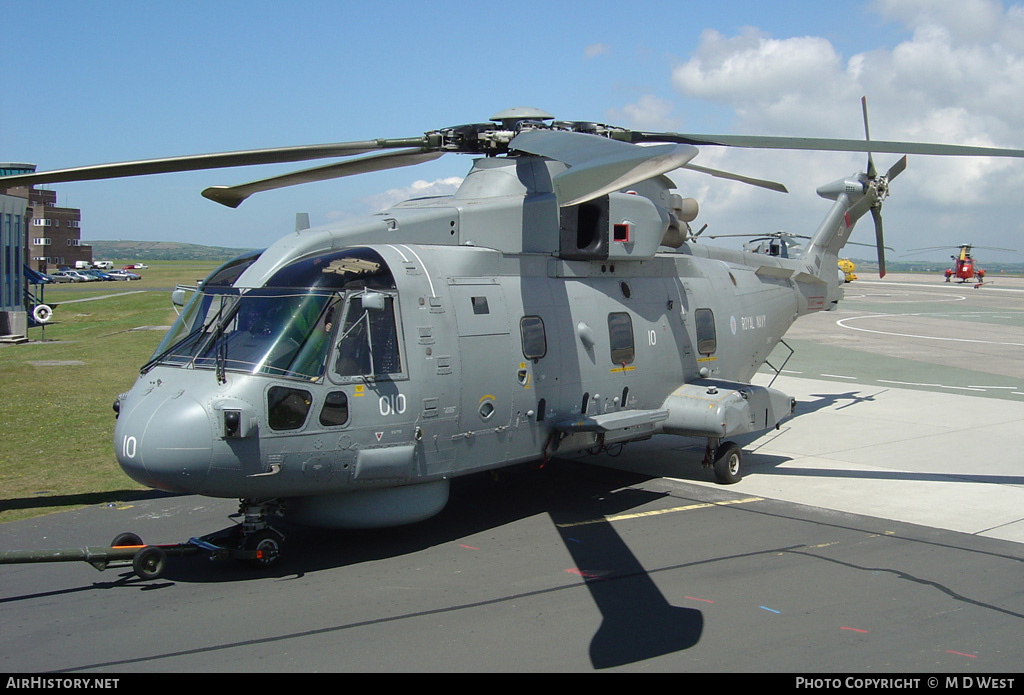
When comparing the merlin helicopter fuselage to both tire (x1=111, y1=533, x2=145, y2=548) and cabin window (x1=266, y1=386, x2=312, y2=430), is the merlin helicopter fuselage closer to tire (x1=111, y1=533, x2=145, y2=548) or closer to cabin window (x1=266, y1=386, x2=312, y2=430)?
cabin window (x1=266, y1=386, x2=312, y2=430)

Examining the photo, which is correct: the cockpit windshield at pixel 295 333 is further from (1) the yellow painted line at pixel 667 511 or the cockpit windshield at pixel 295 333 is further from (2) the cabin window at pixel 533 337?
(1) the yellow painted line at pixel 667 511

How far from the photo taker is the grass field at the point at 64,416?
10.3 metres

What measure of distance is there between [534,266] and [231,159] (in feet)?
10.9

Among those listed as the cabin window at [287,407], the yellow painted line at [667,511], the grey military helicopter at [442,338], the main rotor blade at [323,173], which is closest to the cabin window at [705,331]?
the grey military helicopter at [442,338]

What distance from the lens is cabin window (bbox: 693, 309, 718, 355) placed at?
11484 mm

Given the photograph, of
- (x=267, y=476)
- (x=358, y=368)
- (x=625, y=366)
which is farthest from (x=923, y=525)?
(x=267, y=476)

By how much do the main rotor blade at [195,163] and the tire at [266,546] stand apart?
141 inches

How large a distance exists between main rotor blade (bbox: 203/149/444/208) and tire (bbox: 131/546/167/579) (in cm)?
393

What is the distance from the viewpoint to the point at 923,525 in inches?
355

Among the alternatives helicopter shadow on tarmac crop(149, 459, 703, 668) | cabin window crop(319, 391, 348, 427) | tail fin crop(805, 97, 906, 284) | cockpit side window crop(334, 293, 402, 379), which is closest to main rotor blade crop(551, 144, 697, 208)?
cockpit side window crop(334, 293, 402, 379)

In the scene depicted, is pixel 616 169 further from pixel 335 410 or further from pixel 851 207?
pixel 851 207

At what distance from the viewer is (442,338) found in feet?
26.3

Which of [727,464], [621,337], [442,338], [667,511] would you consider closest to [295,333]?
[442,338]

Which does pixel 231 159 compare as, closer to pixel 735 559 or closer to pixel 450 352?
pixel 450 352
